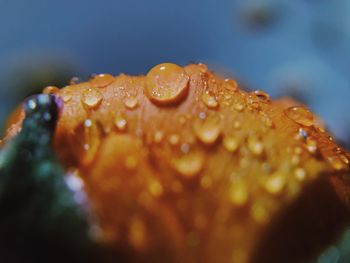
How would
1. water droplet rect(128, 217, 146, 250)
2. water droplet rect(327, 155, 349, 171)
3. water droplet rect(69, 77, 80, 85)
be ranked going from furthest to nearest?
1. water droplet rect(69, 77, 80, 85)
2. water droplet rect(327, 155, 349, 171)
3. water droplet rect(128, 217, 146, 250)

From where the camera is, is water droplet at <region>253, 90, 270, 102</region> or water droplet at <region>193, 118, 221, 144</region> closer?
water droplet at <region>193, 118, 221, 144</region>

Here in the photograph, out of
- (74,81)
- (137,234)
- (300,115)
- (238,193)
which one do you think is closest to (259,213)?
(238,193)

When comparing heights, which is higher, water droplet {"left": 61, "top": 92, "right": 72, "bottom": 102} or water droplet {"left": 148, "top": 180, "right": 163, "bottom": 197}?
water droplet {"left": 61, "top": 92, "right": 72, "bottom": 102}

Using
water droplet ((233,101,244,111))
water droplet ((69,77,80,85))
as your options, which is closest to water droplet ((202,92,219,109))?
water droplet ((233,101,244,111))

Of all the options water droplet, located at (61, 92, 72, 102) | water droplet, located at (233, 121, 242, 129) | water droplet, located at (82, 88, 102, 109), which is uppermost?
water droplet, located at (61, 92, 72, 102)

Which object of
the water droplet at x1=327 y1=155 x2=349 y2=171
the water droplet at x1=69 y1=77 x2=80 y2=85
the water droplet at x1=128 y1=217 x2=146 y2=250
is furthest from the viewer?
the water droplet at x1=69 y1=77 x2=80 y2=85

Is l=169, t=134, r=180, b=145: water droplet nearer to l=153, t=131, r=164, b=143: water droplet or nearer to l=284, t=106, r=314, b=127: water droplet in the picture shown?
l=153, t=131, r=164, b=143: water droplet

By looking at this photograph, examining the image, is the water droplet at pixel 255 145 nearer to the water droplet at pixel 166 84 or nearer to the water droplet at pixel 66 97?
the water droplet at pixel 166 84

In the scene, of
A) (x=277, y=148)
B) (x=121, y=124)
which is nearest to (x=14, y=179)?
(x=121, y=124)
